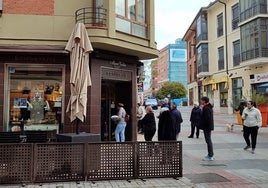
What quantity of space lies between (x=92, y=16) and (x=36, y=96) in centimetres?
315

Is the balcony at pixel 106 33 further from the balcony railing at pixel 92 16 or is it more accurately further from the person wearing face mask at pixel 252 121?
the person wearing face mask at pixel 252 121

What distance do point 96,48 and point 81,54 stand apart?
8.71 feet

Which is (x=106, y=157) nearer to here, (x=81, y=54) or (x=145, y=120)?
(x=81, y=54)

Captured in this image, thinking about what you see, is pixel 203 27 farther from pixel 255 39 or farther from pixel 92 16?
pixel 92 16

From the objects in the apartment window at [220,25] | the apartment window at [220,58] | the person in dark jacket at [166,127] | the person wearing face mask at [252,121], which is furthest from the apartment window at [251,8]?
the person in dark jacket at [166,127]

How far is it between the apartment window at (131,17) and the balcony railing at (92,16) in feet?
1.89

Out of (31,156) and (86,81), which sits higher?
(86,81)

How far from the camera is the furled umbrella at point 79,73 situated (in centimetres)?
866

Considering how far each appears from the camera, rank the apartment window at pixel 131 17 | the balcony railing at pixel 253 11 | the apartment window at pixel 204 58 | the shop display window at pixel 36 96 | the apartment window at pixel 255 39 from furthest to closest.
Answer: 1. the apartment window at pixel 204 58
2. the balcony railing at pixel 253 11
3. the apartment window at pixel 255 39
4. the apartment window at pixel 131 17
5. the shop display window at pixel 36 96

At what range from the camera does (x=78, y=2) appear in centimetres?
1167

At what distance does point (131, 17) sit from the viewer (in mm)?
12641

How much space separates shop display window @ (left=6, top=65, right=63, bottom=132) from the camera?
1129 centimetres

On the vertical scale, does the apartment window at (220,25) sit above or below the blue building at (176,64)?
below

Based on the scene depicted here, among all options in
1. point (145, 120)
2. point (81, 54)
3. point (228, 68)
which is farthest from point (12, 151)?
point (228, 68)
